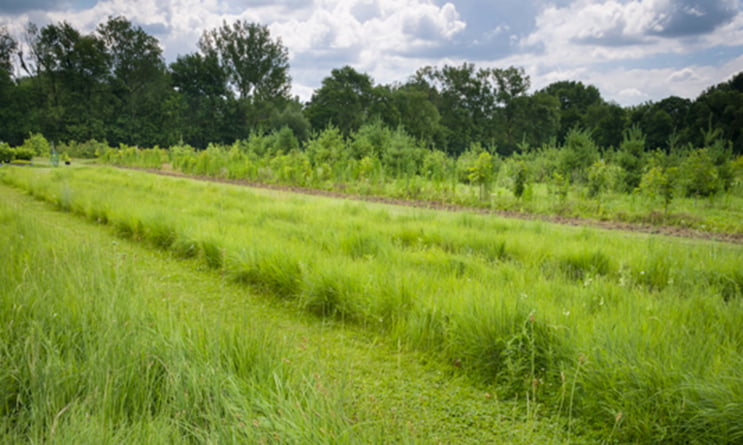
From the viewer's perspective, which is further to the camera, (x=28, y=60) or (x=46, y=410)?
(x=28, y=60)

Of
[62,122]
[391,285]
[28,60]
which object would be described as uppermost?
[28,60]

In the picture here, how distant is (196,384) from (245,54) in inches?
2025

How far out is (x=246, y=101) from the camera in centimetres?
4469

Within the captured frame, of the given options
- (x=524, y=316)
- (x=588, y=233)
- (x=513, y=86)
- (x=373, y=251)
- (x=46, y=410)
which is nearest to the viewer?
(x=46, y=410)

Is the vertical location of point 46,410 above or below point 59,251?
below

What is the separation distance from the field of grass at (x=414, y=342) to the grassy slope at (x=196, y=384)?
1cm

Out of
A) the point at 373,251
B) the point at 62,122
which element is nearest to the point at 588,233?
the point at 373,251

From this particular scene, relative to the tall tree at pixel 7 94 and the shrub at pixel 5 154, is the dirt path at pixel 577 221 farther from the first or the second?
the tall tree at pixel 7 94

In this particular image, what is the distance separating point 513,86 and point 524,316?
183ft

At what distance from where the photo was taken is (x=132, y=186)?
9289 mm

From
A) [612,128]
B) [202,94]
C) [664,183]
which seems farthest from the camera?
[202,94]

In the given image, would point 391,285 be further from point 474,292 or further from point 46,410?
point 46,410

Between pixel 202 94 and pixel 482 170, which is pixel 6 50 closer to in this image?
pixel 202 94

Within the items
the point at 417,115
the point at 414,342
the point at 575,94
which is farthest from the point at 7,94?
the point at 575,94
